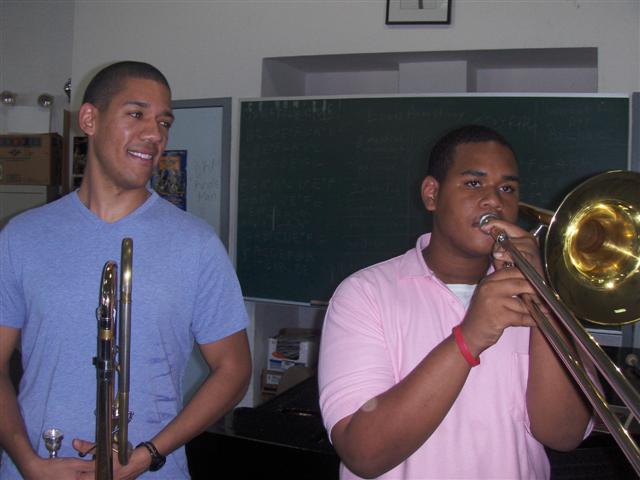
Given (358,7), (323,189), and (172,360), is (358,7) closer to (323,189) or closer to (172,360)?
(323,189)

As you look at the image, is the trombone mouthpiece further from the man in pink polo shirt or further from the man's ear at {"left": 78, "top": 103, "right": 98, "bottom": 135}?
the man's ear at {"left": 78, "top": 103, "right": 98, "bottom": 135}

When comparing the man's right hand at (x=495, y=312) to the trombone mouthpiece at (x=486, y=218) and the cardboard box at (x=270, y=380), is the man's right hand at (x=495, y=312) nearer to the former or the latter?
the trombone mouthpiece at (x=486, y=218)

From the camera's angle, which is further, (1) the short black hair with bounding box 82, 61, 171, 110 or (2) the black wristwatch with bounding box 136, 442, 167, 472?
(1) the short black hair with bounding box 82, 61, 171, 110

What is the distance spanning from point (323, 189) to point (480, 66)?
1178 mm

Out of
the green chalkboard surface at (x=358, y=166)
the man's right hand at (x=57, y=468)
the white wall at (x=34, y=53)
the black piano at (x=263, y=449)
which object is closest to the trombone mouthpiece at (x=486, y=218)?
the black piano at (x=263, y=449)

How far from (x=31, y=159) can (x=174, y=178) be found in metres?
1.37

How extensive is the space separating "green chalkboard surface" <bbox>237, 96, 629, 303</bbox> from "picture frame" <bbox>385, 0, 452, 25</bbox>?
0.40 meters

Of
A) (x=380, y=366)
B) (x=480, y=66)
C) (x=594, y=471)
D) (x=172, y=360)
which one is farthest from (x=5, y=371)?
(x=480, y=66)

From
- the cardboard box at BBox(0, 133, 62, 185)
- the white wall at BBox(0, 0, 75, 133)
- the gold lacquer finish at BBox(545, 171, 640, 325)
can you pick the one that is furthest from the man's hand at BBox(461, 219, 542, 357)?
the white wall at BBox(0, 0, 75, 133)

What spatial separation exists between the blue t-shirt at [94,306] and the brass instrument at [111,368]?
134mm

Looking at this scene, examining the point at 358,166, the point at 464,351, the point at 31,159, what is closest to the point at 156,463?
the point at 464,351

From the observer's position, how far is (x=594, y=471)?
1.64m

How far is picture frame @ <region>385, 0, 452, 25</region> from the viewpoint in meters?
3.12

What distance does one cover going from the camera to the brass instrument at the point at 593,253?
45.8 inches
